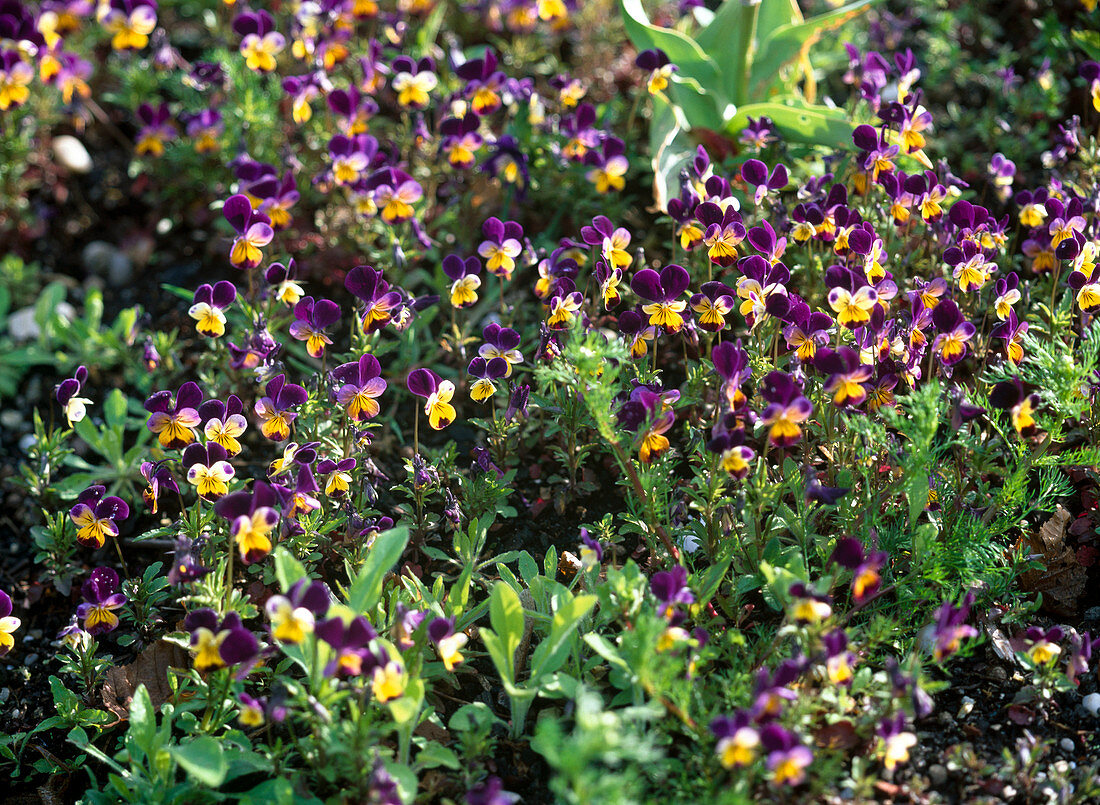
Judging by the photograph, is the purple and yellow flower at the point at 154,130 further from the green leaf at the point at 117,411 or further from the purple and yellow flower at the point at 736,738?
the purple and yellow flower at the point at 736,738

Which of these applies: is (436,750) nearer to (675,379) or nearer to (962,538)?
(962,538)

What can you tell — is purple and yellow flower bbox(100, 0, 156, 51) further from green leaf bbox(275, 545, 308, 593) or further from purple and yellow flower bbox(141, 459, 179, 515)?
green leaf bbox(275, 545, 308, 593)

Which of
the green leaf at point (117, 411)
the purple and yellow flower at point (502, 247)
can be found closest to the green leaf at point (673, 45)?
the purple and yellow flower at point (502, 247)

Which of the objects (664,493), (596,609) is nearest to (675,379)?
(664,493)

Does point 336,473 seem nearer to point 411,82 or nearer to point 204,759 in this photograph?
point 204,759

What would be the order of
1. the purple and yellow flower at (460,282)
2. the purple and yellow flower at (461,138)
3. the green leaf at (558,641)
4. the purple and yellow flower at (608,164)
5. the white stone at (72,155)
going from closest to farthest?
the green leaf at (558,641), the purple and yellow flower at (460,282), the purple and yellow flower at (608,164), the purple and yellow flower at (461,138), the white stone at (72,155)

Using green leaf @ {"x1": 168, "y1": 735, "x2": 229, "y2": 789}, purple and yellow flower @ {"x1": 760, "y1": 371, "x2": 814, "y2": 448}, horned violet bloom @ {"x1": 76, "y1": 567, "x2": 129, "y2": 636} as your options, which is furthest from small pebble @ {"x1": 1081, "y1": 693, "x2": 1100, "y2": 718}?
horned violet bloom @ {"x1": 76, "y1": 567, "x2": 129, "y2": 636}
